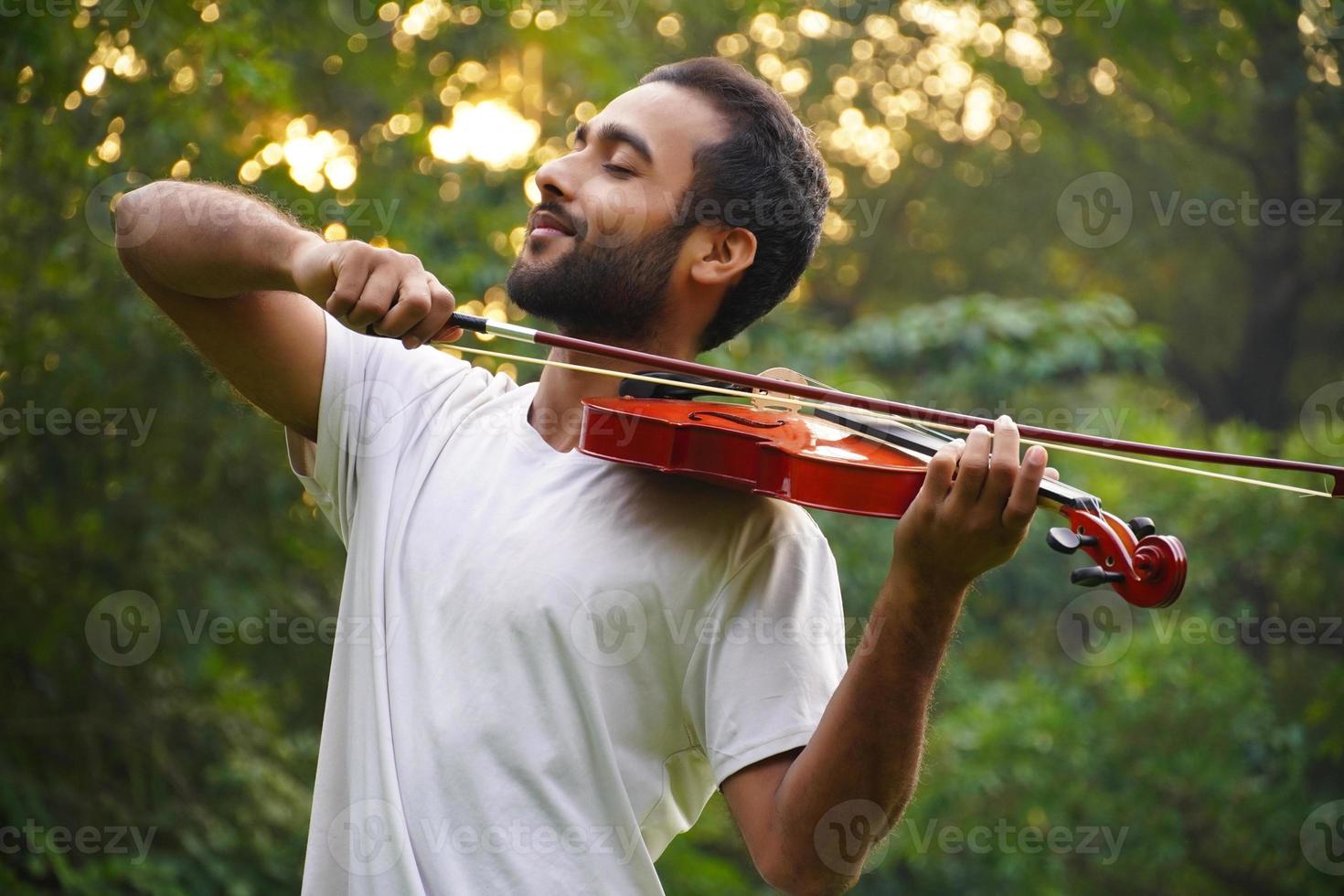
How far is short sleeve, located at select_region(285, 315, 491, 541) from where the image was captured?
191cm

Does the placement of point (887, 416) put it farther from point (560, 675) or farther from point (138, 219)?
point (138, 219)

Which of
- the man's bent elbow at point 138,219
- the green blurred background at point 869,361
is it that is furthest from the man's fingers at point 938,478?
the green blurred background at point 869,361

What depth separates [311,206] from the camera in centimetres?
406

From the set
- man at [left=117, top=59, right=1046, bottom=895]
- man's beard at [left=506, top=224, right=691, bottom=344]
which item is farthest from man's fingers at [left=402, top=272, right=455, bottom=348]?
man's beard at [left=506, top=224, right=691, bottom=344]

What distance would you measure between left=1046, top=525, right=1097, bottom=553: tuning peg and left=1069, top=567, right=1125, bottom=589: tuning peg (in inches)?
1.1

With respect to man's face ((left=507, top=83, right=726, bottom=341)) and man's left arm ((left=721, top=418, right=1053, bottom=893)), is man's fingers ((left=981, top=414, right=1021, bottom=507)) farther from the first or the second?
man's face ((left=507, top=83, right=726, bottom=341))

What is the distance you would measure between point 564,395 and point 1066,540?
800 mm

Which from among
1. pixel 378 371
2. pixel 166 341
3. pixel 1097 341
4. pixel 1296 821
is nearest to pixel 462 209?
pixel 166 341

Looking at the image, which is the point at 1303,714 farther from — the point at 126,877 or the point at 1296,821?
the point at 126,877

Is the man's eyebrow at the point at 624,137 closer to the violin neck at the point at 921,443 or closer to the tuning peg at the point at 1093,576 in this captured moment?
the violin neck at the point at 921,443

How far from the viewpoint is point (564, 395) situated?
1925 millimetres

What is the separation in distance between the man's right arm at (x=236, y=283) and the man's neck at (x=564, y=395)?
0.33m

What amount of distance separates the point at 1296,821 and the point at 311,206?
5529 mm

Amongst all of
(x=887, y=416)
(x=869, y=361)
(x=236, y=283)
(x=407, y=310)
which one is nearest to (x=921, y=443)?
(x=887, y=416)
